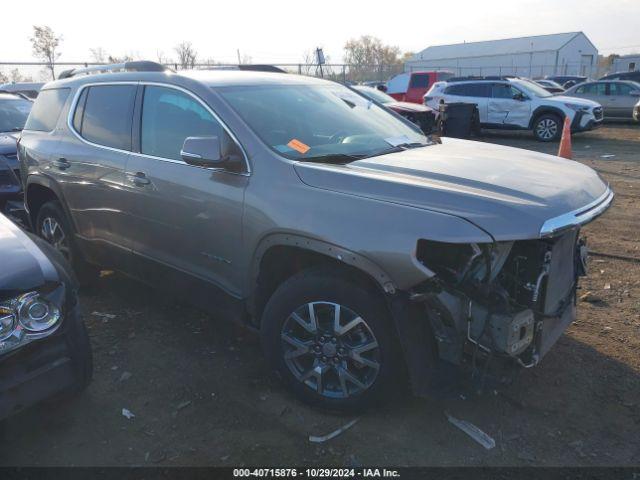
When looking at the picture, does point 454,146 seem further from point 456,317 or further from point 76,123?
point 76,123

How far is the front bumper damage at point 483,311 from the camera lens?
252 centimetres

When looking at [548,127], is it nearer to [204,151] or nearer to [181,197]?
[181,197]

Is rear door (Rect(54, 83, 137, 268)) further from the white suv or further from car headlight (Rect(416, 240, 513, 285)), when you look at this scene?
the white suv

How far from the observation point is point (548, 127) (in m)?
15.1

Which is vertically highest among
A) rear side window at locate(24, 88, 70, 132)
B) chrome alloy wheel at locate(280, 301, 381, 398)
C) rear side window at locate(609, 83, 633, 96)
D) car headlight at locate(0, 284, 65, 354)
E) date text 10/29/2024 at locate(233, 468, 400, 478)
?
rear side window at locate(609, 83, 633, 96)

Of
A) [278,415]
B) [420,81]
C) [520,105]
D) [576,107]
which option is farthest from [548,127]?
[278,415]

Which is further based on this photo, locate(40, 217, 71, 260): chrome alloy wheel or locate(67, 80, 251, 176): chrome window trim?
locate(40, 217, 71, 260): chrome alloy wheel

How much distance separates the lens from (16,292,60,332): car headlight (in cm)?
247

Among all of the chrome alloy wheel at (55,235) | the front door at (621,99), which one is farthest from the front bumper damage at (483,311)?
the front door at (621,99)

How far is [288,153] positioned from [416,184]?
0.86 m

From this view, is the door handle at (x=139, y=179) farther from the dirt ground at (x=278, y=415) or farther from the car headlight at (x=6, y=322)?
the car headlight at (x=6, y=322)

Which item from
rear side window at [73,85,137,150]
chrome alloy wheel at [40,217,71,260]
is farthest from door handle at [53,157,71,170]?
chrome alloy wheel at [40,217,71,260]

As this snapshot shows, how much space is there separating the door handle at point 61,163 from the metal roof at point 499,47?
64.2 m

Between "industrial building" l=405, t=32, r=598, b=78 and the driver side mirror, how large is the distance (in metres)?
54.0
